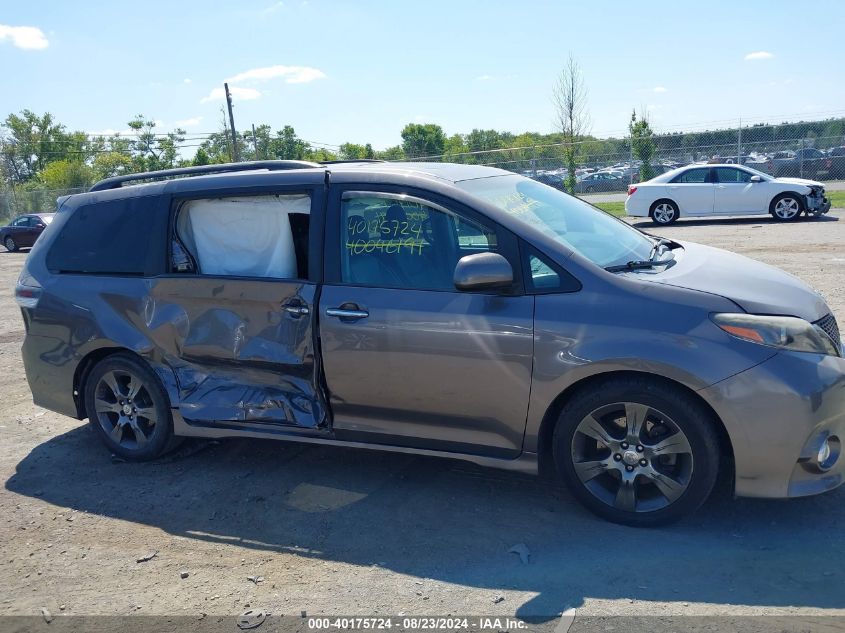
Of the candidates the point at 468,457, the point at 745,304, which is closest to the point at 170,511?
the point at 468,457

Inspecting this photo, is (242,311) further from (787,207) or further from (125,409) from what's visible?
(787,207)

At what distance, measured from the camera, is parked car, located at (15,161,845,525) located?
3.59 m

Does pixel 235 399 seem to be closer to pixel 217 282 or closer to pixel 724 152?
pixel 217 282

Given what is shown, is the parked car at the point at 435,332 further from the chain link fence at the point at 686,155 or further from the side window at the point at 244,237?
the chain link fence at the point at 686,155

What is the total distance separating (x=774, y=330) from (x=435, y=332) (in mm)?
1672

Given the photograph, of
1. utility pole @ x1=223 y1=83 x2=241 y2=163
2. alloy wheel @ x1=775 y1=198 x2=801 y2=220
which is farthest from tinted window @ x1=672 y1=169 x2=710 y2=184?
utility pole @ x1=223 y1=83 x2=241 y2=163

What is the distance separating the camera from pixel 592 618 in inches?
122

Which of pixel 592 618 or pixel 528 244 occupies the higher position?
pixel 528 244

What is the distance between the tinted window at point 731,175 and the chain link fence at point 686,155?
29.0 ft

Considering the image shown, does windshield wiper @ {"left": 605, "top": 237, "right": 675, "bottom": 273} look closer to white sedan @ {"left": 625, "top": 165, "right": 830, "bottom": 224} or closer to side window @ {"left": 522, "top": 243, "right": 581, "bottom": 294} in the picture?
side window @ {"left": 522, "top": 243, "right": 581, "bottom": 294}

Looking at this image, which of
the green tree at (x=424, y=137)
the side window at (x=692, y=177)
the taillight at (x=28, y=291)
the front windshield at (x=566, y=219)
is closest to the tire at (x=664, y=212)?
the side window at (x=692, y=177)

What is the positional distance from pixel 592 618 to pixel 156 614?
6.33 ft

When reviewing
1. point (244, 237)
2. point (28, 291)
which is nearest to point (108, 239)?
point (28, 291)

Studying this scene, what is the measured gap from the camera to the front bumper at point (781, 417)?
346 centimetres
